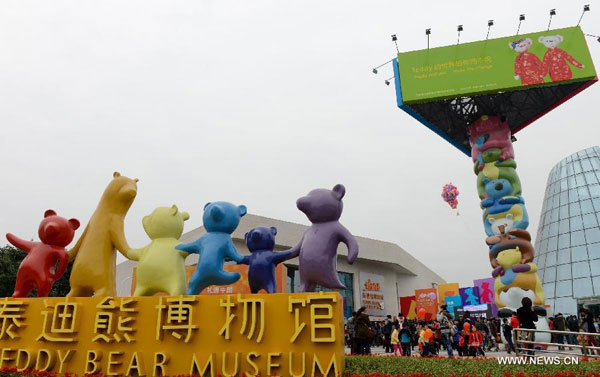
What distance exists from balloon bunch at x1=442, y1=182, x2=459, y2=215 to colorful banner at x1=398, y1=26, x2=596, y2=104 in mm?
9493

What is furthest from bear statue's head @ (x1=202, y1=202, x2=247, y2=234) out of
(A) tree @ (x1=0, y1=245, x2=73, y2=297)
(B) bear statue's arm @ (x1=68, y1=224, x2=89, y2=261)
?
(A) tree @ (x1=0, y1=245, x2=73, y2=297)

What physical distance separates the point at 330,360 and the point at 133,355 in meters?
2.57

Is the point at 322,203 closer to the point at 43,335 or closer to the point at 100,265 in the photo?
the point at 100,265

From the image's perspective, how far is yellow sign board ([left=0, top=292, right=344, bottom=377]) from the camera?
495cm

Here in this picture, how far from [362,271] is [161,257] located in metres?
24.8

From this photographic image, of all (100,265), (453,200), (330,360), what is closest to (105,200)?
(100,265)

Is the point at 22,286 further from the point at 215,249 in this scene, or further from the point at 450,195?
the point at 450,195

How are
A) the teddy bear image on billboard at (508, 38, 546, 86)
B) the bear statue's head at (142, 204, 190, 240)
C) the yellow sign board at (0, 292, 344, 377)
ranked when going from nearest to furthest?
the yellow sign board at (0, 292, 344, 377), the bear statue's head at (142, 204, 190, 240), the teddy bear image on billboard at (508, 38, 546, 86)

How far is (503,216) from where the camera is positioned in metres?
13.6

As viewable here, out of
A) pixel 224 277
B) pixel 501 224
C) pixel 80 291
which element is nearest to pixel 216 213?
pixel 224 277

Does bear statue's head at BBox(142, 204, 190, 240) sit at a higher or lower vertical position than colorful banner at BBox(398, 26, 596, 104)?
lower

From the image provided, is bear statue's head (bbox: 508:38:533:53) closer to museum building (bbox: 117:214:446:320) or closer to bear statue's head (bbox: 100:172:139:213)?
museum building (bbox: 117:214:446:320)

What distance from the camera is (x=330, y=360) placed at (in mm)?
4805

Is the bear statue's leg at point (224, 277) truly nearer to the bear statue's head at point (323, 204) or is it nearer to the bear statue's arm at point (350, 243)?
the bear statue's head at point (323, 204)
